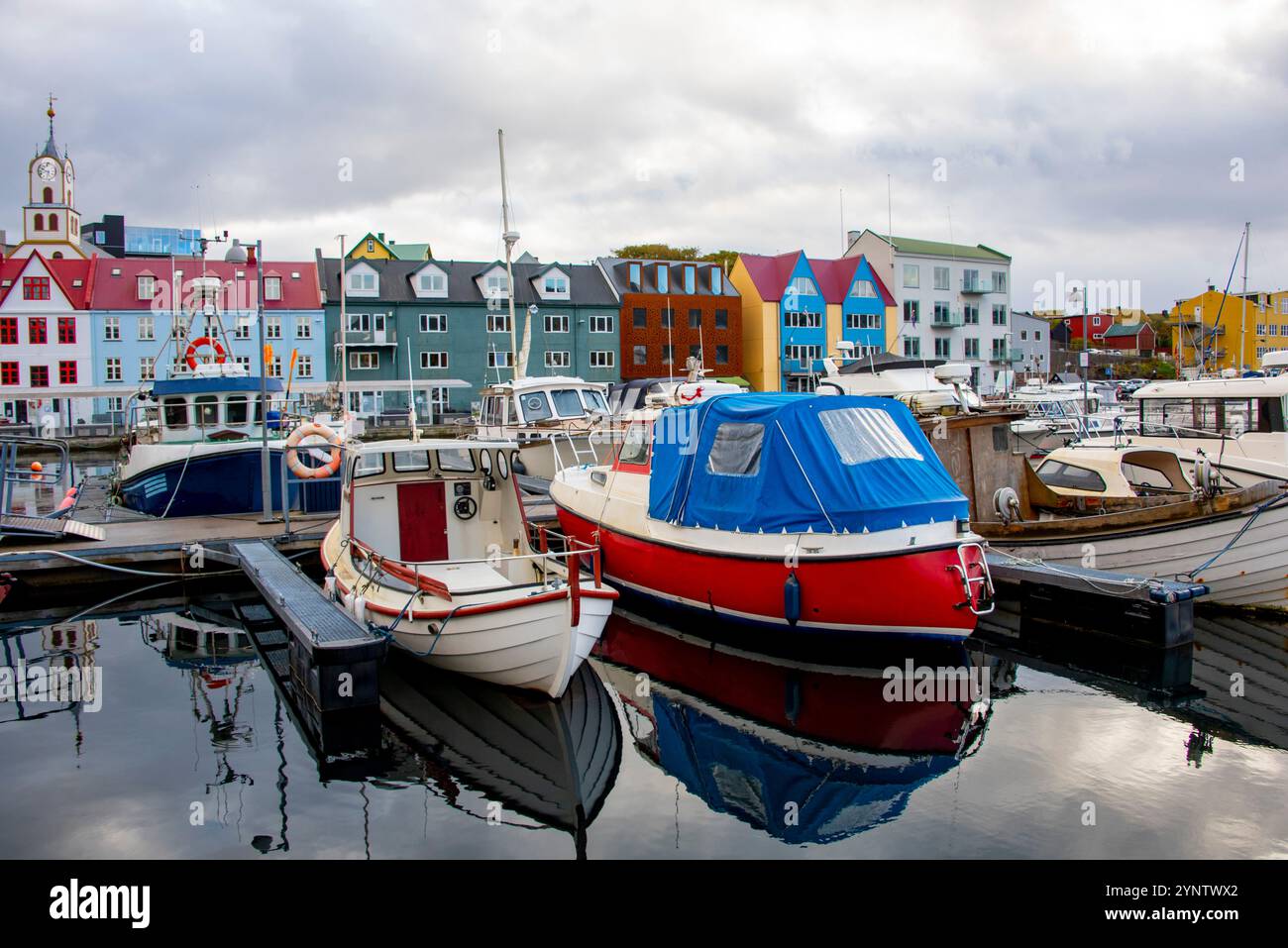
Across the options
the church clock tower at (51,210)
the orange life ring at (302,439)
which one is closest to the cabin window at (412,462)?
the orange life ring at (302,439)

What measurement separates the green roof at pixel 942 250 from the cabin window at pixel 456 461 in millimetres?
56225

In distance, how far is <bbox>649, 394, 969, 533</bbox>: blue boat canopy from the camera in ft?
39.0

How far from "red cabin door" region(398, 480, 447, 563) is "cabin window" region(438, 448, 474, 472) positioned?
254 millimetres

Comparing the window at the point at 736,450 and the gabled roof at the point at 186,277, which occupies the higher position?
the gabled roof at the point at 186,277

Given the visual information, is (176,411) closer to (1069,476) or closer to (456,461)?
(456,461)

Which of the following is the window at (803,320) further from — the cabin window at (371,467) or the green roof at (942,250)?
the cabin window at (371,467)

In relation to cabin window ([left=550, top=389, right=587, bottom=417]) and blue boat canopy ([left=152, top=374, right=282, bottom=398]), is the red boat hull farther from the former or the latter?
cabin window ([left=550, top=389, right=587, bottom=417])

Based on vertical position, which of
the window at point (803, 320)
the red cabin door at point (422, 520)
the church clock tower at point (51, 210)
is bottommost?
the red cabin door at point (422, 520)

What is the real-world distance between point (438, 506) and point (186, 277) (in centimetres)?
4656

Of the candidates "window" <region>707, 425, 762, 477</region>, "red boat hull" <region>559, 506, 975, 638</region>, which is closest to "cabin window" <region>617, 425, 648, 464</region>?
"window" <region>707, 425, 762, 477</region>

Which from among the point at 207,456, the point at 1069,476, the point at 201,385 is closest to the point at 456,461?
the point at 207,456

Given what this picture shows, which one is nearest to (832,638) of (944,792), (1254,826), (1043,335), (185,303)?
(944,792)

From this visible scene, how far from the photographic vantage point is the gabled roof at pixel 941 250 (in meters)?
65.5
